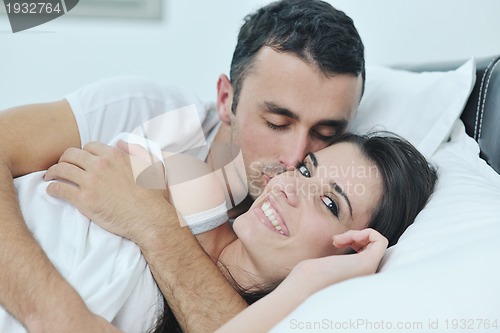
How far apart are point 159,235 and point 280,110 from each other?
1.56 ft

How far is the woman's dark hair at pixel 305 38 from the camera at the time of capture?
1393 millimetres

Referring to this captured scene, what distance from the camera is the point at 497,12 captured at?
171cm

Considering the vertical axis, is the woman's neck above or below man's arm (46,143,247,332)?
below

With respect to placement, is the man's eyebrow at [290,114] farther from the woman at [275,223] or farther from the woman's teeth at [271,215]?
the woman's teeth at [271,215]

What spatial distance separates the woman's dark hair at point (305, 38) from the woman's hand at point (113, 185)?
418 mm

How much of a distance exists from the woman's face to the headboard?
1.04ft

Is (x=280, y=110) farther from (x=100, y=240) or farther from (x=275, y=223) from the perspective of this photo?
(x=100, y=240)

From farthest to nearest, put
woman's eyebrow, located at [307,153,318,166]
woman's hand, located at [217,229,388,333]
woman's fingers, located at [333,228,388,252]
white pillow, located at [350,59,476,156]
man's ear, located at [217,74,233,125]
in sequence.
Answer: man's ear, located at [217,74,233,125] → white pillow, located at [350,59,476,156] → woman's eyebrow, located at [307,153,318,166] → woman's fingers, located at [333,228,388,252] → woman's hand, located at [217,229,388,333]

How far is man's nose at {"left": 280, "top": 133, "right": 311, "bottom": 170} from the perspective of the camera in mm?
1354

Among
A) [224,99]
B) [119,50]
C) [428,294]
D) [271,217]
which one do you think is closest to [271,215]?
[271,217]

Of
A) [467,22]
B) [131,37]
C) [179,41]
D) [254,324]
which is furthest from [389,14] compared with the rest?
[254,324]

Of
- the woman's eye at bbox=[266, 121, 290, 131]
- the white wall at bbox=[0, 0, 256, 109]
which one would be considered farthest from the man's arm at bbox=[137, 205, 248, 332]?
the white wall at bbox=[0, 0, 256, 109]

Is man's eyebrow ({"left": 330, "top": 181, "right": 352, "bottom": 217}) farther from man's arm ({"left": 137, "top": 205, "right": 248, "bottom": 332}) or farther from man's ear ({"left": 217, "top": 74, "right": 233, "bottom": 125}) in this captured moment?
man's ear ({"left": 217, "top": 74, "right": 233, "bottom": 125})

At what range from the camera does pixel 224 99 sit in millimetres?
1650
